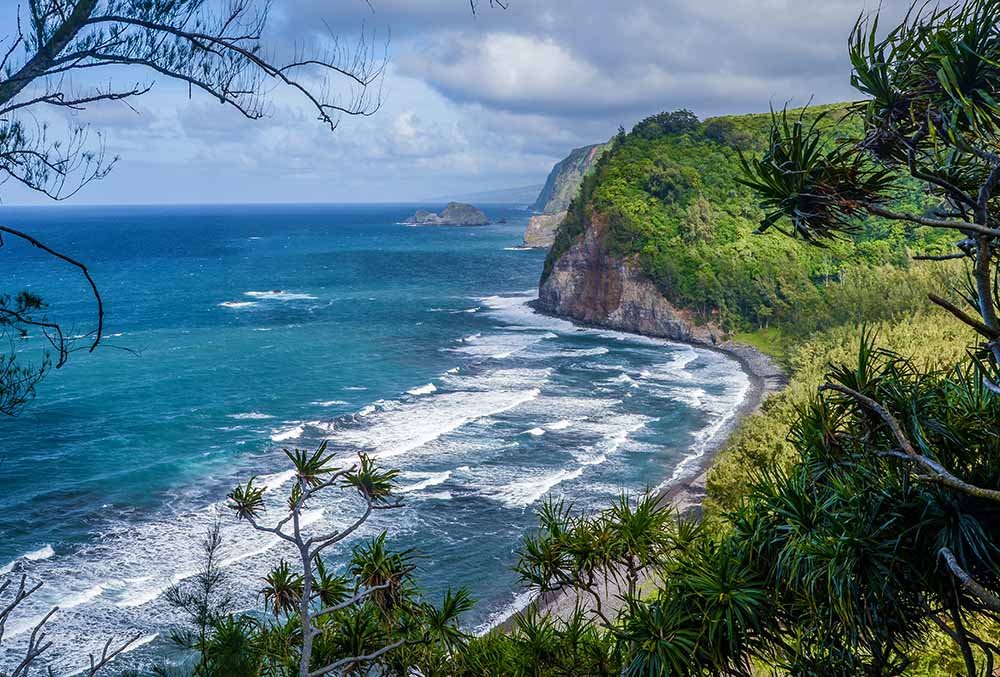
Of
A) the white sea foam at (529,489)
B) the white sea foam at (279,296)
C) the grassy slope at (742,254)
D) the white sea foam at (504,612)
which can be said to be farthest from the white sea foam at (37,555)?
the white sea foam at (279,296)

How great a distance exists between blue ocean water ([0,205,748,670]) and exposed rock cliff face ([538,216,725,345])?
2911 mm

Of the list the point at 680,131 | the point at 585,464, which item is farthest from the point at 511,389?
the point at 680,131

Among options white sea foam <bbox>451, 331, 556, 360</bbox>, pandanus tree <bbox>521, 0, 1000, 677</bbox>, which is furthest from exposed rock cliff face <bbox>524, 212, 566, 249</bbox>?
pandanus tree <bbox>521, 0, 1000, 677</bbox>

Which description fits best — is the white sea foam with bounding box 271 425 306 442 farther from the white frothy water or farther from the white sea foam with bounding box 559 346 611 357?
the white sea foam with bounding box 559 346 611 357

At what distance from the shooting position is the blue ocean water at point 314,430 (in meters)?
29.5

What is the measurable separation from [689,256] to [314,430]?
1885 inches

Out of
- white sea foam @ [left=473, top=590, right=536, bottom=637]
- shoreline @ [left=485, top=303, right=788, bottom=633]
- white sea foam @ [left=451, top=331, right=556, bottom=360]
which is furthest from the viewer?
white sea foam @ [left=451, top=331, right=556, bottom=360]

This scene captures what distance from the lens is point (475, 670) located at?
518 inches

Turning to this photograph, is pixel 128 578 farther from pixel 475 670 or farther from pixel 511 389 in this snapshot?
pixel 511 389

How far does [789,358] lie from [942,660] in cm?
4759

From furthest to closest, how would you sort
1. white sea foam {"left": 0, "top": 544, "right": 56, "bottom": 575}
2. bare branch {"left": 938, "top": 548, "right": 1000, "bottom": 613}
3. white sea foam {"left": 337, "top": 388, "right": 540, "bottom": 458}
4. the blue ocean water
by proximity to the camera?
1. white sea foam {"left": 337, "top": 388, "right": 540, "bottom": 458}
2. the blue ocean water
3. white sea foam {"left": 0, "top": 544, "right": 56, "bottom": 575}
4. bare branch {"left": 938, "top": 548, "right": 1000, "bottom": 613}

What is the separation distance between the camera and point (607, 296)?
80250 millimetres

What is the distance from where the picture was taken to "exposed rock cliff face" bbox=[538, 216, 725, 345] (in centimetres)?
7469

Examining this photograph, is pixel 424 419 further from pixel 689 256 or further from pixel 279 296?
pixel 279 296
